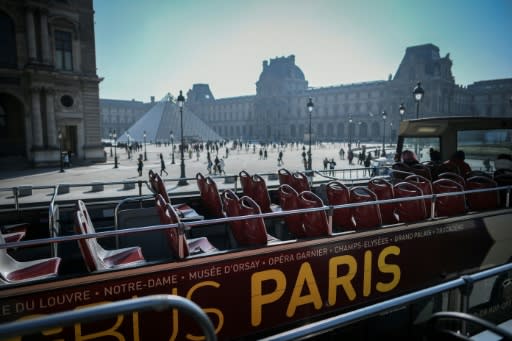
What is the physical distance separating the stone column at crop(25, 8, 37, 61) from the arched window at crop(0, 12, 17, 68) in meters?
1.45

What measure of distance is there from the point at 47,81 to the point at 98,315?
3543cm

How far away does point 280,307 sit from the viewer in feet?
12.7

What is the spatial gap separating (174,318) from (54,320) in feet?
6.63

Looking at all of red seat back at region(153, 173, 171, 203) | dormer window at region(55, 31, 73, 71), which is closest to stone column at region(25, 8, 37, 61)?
dormer window at region(55, 31, 73, 71)

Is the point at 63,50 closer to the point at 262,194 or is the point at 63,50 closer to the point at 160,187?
the point at 160,187

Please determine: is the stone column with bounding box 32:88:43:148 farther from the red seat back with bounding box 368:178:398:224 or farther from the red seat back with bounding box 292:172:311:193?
the red seat back with bounding box 368:178:398:224

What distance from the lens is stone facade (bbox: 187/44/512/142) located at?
313ft

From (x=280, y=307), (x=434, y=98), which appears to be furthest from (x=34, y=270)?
(x=434, y=98)

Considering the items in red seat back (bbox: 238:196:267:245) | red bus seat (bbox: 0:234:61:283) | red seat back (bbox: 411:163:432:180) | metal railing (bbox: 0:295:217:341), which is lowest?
red bus seat (bbox: 0:234:61:283)

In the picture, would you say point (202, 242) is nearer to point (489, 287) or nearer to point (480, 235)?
point (489, 287)

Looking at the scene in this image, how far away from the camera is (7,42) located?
29.9 meters

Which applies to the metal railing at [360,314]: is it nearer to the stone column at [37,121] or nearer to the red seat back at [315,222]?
the red seat back at [315,222]

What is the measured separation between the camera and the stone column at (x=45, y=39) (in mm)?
30234

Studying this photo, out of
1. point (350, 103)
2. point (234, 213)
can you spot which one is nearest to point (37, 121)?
point (234, 213)
